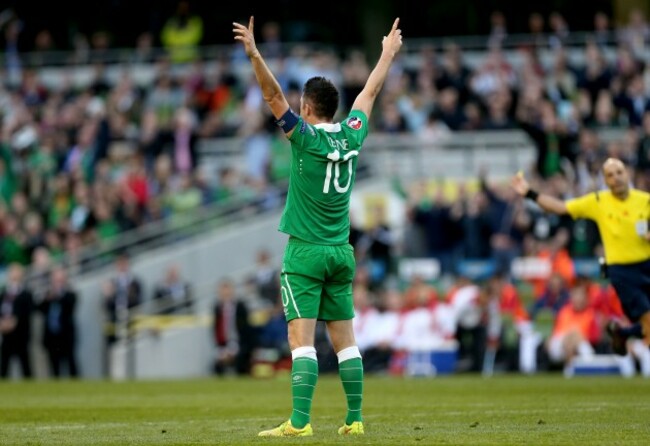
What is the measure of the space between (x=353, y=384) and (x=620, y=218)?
5739mm

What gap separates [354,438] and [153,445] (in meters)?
1.40

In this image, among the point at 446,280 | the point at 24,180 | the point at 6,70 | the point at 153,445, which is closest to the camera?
the point at 153,445

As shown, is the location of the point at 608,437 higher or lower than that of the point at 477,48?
lower

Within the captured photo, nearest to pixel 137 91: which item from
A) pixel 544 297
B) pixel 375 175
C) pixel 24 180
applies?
pixel 24 180

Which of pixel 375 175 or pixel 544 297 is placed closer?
pixel 544 297

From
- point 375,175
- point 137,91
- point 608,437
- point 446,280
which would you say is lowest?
point 608,437

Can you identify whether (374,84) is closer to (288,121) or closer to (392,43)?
(392,43)

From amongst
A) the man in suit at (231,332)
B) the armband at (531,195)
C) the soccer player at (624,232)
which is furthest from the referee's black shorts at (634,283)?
the man in suit at (231,332)

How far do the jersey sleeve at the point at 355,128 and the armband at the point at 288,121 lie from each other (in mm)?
519

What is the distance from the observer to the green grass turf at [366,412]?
37.4 feet

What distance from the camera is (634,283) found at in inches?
648

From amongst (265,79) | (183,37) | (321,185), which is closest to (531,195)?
(321,185)

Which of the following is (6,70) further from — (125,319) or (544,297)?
(544,297)

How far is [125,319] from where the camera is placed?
93.6 feet
